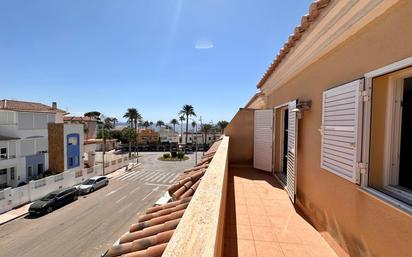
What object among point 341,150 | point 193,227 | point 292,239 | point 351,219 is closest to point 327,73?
point 341,150

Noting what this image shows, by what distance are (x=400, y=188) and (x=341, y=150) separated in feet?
2.10

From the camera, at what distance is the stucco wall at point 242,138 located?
727 centimetres

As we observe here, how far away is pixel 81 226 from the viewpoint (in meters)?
13.5

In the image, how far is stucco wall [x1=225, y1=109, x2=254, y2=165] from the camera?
7.27 m

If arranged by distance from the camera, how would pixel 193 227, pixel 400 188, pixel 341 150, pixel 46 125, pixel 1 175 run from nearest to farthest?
pixel 193 227
pixel 400 188
pixel 341 150
pixel 1 175
pixel 46 125

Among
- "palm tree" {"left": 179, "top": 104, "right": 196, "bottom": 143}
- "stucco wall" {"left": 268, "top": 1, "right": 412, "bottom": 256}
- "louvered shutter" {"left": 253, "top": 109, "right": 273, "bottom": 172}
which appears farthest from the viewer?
"palm tree" {"left": 179, "top": 104, "right": 196, "bottom": 143}

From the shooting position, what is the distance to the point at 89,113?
56.2 metres

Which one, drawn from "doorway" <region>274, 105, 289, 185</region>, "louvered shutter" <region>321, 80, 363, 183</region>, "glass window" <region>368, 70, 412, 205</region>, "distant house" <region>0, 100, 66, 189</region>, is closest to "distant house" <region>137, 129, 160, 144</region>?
"distant house" <region>0, 100, 66, 189</region>

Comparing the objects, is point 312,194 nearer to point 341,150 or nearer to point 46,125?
point 341,150

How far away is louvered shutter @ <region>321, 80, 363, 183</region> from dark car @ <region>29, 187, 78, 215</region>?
18.3 meters

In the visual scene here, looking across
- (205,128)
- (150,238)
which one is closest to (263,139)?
(150,238)

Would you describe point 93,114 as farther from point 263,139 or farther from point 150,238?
point 150,238

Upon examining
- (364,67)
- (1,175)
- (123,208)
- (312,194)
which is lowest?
(123,208)

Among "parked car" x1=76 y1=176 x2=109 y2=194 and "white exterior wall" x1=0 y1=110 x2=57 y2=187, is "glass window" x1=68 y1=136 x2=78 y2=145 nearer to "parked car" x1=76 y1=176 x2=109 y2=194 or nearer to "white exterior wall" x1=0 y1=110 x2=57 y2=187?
"white exterior wall" x1=0 y1=110 x2=57 y2=187
